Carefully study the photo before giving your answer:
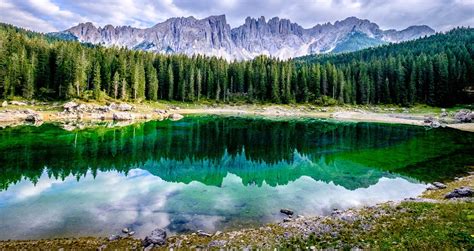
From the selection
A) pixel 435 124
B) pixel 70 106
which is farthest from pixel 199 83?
pixel 435 124

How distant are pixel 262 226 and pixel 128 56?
114973 millimetres

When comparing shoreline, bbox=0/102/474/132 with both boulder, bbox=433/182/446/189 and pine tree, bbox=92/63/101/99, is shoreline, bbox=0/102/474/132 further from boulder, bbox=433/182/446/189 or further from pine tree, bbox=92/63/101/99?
boulder, bbox=433/182/446/189

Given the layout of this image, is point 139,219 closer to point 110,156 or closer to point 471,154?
point 110,156

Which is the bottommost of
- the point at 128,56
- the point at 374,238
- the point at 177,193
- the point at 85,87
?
the point at 177,193

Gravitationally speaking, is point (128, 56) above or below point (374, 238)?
above

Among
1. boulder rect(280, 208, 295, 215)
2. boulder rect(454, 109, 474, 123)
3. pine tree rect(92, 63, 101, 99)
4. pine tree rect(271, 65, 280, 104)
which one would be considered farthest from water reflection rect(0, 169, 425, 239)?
pine tree rect(271, 65, 280, 104)

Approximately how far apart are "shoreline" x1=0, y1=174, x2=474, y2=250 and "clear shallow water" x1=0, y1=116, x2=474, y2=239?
1.52 metres

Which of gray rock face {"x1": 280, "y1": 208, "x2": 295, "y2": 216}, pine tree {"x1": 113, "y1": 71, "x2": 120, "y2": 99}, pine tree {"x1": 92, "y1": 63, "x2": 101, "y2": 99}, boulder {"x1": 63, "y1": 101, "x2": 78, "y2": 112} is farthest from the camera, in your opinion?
pine tree {"x1": 113, "y1": 71, "x2": 120, "y2": 99}

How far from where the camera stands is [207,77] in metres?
133

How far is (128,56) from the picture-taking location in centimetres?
11850

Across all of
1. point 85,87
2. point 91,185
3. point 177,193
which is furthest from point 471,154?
point 85,87

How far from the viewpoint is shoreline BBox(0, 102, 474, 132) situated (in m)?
70.4

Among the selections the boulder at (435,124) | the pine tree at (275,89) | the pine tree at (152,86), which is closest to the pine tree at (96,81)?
the pine tree at (152,86)

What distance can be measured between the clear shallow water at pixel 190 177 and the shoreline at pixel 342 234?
1518 mm
